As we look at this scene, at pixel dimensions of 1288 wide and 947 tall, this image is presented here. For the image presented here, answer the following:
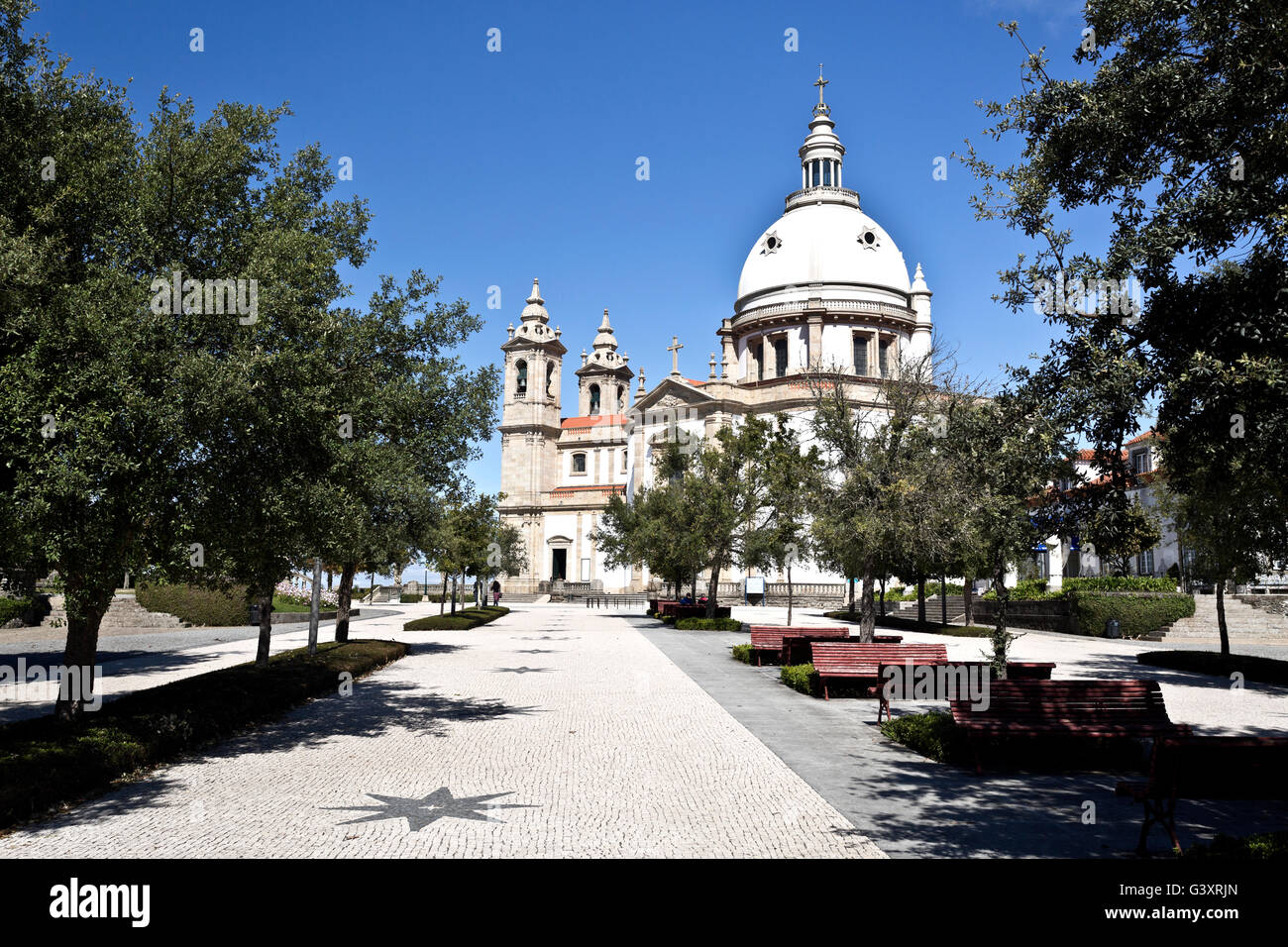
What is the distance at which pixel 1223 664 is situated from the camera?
20.7 m

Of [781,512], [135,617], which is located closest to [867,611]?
[781,512]

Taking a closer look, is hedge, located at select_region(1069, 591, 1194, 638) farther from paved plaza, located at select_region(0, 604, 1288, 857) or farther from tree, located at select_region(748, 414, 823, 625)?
paved plaza, located at select_region(0, 604, 1288, 857)

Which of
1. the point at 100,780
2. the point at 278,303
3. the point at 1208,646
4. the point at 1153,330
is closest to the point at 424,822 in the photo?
the point at 100,780

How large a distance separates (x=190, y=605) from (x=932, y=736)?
3254 cm

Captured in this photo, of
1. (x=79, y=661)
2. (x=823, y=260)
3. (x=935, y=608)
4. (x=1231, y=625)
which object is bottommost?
(x=935, y=608)

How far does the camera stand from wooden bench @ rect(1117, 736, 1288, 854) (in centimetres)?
691

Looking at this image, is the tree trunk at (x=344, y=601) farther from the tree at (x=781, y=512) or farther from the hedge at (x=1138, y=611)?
the hedge at (x=1138, y=611)


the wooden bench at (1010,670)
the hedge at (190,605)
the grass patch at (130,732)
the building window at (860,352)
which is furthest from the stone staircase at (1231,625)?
the hedge at (190,605)

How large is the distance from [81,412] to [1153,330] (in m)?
10.8

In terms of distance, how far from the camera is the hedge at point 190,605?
34156mm

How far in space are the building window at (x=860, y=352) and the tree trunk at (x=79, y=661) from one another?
61647 mm

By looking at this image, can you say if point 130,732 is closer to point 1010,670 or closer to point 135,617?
point 1010,670

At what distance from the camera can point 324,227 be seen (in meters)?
16.2

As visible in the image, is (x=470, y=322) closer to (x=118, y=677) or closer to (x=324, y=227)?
(x=324, y=227)
